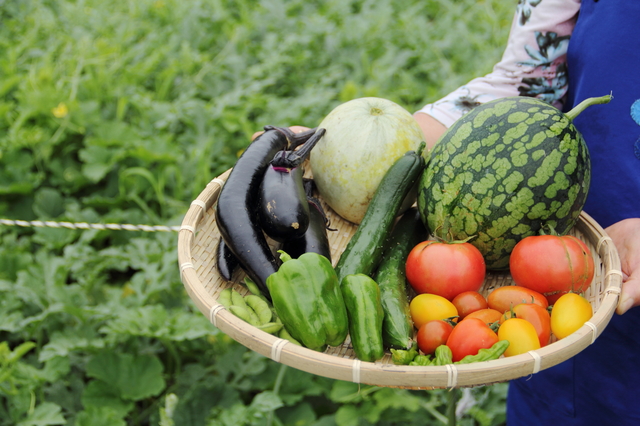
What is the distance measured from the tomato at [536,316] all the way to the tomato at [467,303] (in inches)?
3.8

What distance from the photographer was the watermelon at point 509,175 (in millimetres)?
1708

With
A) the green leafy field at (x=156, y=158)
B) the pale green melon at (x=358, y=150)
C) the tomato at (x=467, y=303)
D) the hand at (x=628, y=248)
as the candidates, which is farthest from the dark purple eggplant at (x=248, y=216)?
the hand at (x=628, y=248)

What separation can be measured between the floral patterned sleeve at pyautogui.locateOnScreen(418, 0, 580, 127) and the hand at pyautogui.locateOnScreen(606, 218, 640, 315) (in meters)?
0.59

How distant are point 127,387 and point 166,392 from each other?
311 millimetres

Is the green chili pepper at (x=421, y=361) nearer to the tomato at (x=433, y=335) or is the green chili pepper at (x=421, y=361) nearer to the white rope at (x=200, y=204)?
the tomato at (x=433, y=335)

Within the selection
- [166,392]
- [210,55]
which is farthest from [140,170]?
[210,55]

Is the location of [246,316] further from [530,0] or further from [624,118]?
[530,0]

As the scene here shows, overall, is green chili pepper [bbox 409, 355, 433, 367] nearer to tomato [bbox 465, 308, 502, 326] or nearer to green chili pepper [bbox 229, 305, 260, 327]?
tomato [bbox 465, 308, 502, 326]

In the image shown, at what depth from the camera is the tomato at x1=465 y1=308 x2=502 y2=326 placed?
157cm

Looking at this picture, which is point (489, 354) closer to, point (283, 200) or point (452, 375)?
point (452, 375)

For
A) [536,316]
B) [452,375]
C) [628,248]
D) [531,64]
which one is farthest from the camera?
[531,64]

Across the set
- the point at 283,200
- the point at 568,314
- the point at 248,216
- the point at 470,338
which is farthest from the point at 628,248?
the point at 248,216

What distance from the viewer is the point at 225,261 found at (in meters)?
1.81

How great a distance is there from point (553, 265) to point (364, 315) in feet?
1.90
